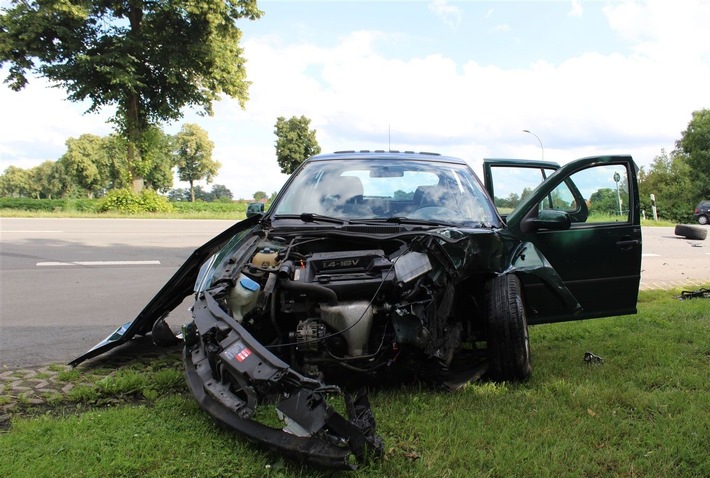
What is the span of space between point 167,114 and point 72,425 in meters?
25.9

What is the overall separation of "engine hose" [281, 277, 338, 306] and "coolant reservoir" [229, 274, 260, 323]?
7.5 inches

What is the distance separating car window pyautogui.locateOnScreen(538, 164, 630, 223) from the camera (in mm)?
4758

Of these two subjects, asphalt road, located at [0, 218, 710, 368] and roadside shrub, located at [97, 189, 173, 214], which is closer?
asphalt road, located at [0, 218, 710, 368]

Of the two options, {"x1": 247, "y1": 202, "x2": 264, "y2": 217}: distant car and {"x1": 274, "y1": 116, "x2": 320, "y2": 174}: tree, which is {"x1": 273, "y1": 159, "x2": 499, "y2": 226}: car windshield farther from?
{"x1": 274, "y1": 116, "x2": 320, "y2": 174}: tree

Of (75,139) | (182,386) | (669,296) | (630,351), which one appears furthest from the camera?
(75,139)

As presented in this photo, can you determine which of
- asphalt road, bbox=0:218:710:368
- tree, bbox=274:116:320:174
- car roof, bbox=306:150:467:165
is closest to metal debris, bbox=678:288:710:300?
asphalt road, bbox=0:218:710:368

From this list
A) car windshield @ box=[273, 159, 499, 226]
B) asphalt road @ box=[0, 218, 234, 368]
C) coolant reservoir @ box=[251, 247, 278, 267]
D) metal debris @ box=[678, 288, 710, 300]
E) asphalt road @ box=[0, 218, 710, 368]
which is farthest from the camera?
metal debris @ box=[678, 288, 710, 300]

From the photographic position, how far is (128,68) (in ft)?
77.2

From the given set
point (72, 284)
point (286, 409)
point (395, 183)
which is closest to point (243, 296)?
point (286, 409)

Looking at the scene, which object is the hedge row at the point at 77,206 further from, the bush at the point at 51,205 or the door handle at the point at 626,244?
the door handle at the point at 626,244

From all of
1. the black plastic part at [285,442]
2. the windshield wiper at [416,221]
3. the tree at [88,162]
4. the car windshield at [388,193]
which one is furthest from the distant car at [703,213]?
the tree at [88,162]

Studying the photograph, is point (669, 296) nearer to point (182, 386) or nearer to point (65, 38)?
point (182, 386)

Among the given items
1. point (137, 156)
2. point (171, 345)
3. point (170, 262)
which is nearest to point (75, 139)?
point (137, 156)

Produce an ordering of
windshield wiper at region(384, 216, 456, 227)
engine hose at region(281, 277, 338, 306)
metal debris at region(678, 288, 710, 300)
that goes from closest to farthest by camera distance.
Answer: engine hose at region(281, 277, 338, 306)
windshield wiper at region(384, 216, 456, 227)
metal debris at region(678, 288, 710, 300)
